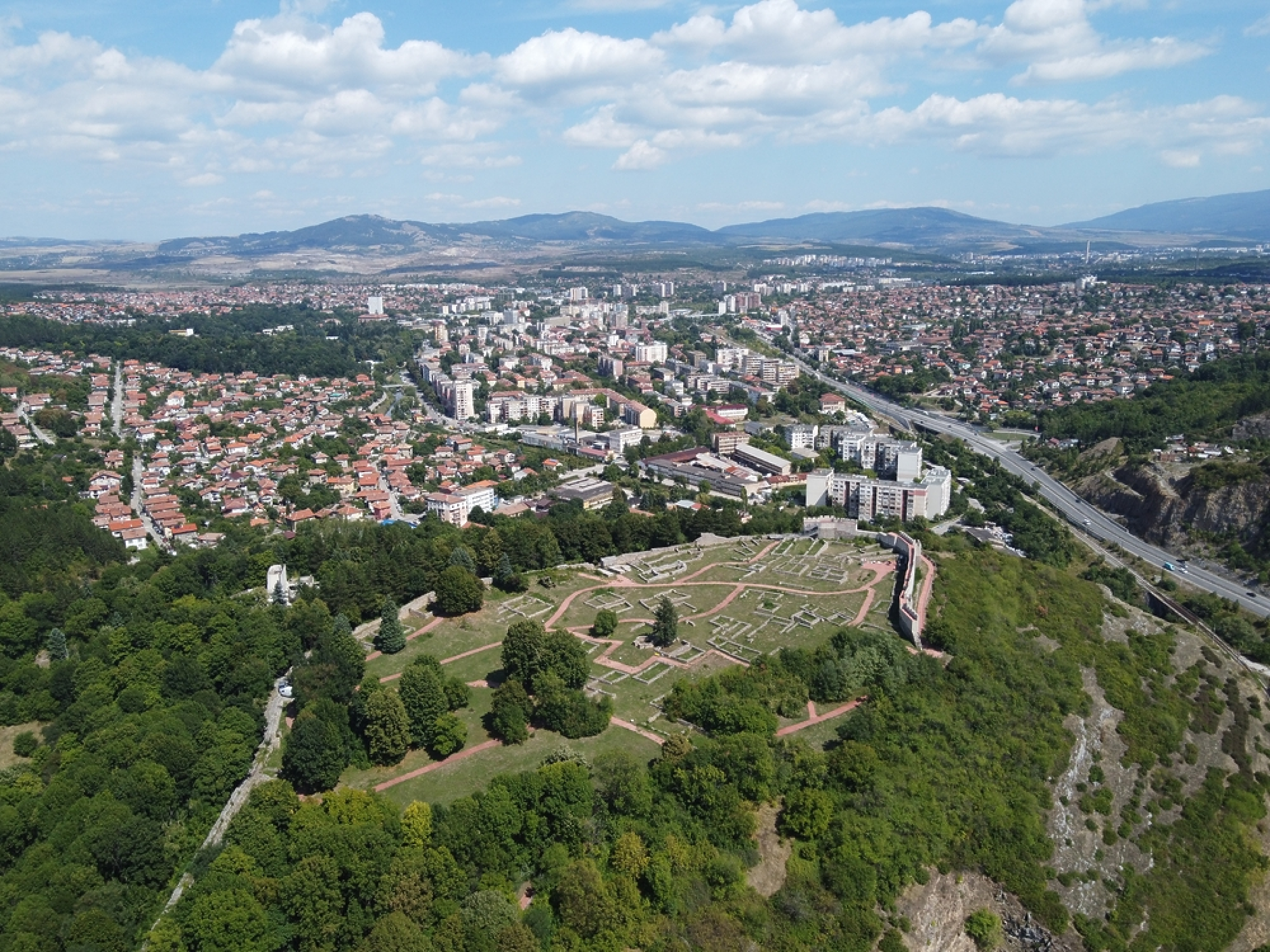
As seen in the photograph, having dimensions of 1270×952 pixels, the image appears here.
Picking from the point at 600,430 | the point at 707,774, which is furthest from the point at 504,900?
the point at 600,430

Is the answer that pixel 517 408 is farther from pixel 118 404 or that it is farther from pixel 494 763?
pixel 494 763

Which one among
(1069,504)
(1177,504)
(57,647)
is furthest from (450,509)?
(1177,504)

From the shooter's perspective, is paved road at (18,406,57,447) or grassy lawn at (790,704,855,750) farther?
paved road at (18,406,57,447)

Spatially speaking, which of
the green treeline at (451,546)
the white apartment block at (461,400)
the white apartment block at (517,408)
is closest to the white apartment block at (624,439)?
the white apartment block at (517,408)

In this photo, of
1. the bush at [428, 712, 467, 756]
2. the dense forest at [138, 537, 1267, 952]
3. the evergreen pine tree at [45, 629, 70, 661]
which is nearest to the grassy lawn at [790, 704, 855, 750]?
the dense forest at [138, 537, 1267, 952]

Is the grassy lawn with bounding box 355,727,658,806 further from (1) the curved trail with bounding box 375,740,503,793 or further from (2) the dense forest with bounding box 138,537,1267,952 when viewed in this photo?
(2) the dense forest with bounding box 138,537,1267,952
